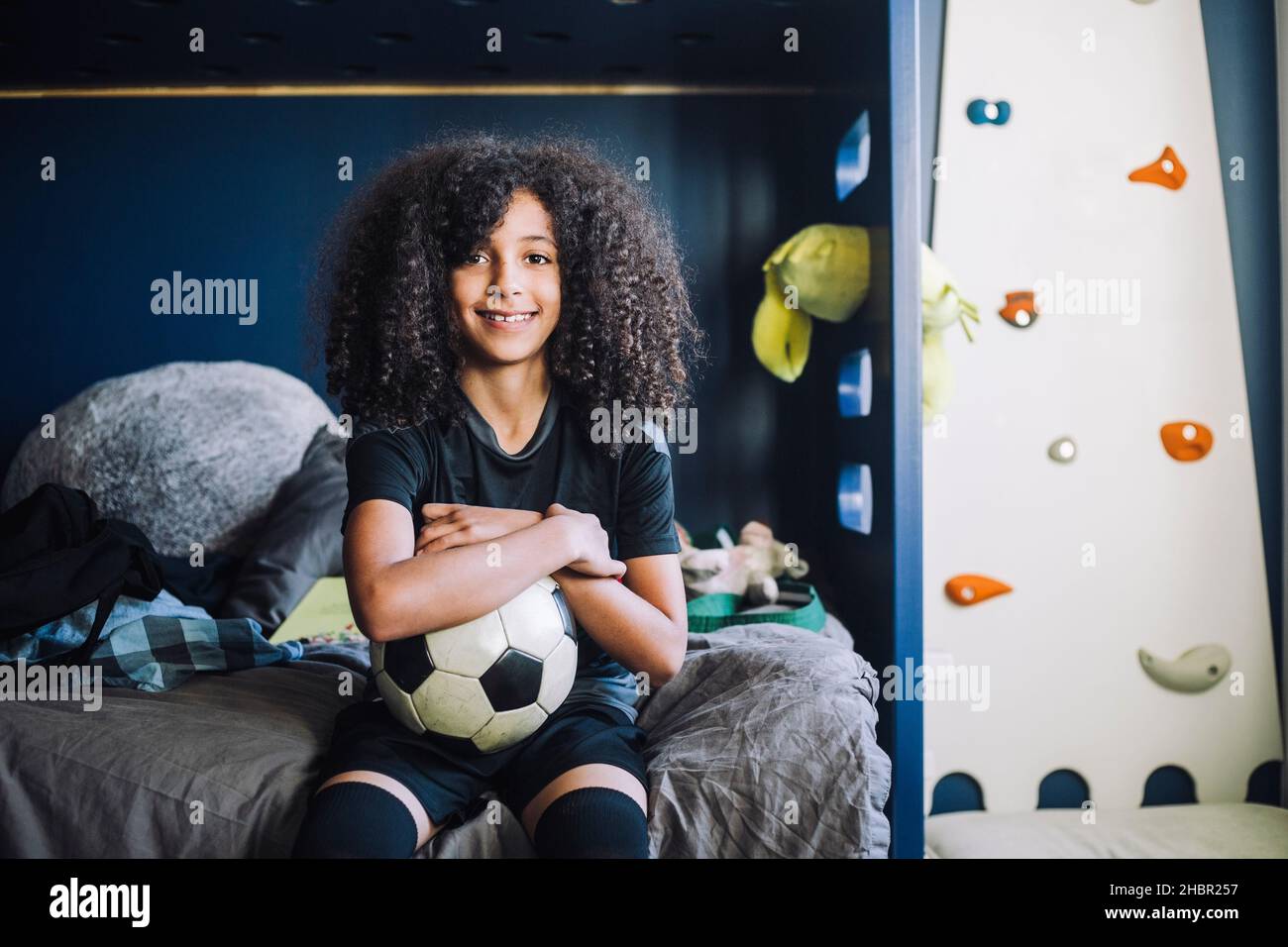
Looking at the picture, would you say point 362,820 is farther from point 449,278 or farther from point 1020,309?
point 1020,309

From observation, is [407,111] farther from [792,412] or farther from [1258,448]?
[1258,448]

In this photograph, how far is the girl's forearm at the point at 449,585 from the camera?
81 centimetres

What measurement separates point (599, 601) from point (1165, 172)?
135cm

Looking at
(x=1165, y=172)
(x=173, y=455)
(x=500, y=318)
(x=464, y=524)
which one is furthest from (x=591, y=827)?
(x=1165, y=172)

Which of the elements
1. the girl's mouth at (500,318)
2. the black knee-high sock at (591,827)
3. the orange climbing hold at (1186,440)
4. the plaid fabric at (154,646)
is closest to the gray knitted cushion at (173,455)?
the plaid fabric at (154,646)

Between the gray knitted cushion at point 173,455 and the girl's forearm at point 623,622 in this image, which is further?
the gray knitted cushion at point 173,455

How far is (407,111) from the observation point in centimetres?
188

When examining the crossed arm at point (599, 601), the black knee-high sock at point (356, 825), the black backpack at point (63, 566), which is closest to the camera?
the black knee-high sock at point (356, 825)

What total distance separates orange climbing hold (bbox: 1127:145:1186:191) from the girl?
1.02 metres

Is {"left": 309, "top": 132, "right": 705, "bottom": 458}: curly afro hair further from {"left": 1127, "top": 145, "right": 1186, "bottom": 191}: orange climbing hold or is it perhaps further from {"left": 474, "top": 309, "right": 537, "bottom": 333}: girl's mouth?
{"left": 1127, "top": 145, "right": 1186, "bottom": 191}: orange climbing hold

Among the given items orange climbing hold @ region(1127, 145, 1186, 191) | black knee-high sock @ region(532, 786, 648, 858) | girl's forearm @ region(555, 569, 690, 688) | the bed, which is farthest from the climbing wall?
black knee-high sock @ region(532, 786, 648, 858)

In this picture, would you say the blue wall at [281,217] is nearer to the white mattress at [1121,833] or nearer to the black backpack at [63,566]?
the white mattress at [1121,833]

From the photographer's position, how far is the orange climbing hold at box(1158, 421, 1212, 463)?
1648mm

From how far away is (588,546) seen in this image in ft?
2.89
